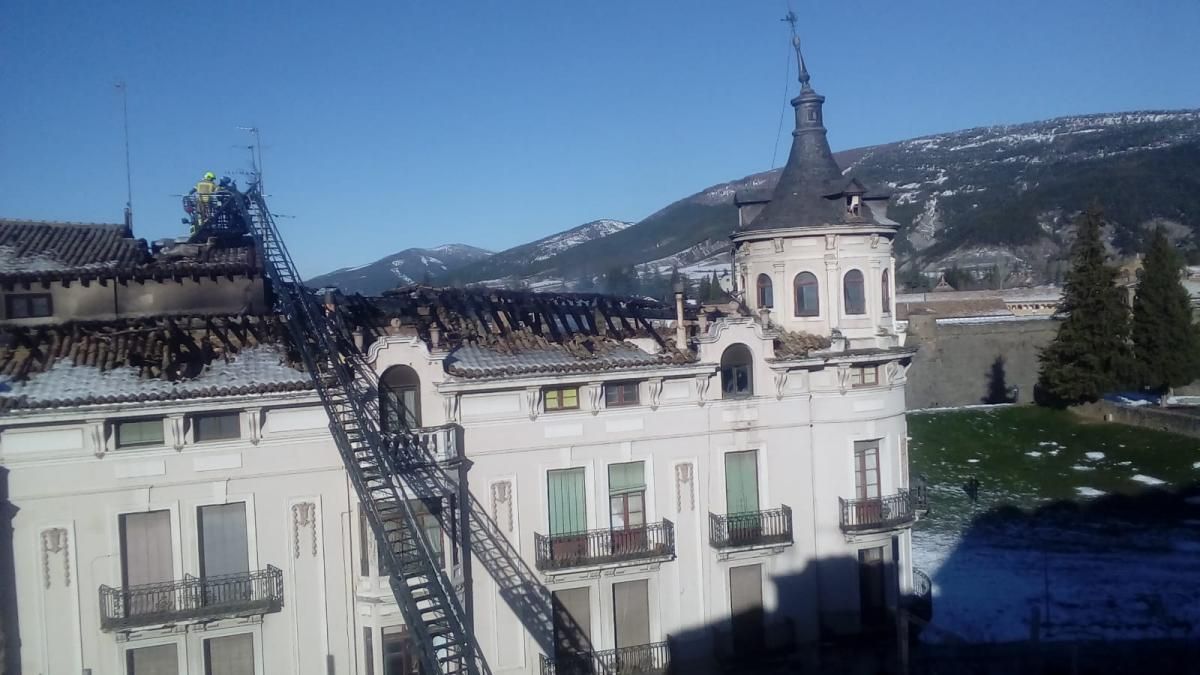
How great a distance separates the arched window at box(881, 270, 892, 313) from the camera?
25.0 meters

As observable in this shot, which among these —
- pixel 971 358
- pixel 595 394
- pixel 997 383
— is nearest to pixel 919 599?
pixel 595 394

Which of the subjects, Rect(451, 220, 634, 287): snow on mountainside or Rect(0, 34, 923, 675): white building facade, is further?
Rect(451, 220, 634, 287): snow on mountainside

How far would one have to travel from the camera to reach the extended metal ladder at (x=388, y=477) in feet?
55.3

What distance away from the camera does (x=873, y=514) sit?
2322 centimetres

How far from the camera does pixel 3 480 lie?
1728 cm

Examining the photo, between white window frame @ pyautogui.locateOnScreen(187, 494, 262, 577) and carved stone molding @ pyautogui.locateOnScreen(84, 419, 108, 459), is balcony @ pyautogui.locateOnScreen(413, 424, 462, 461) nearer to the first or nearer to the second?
white window frame @ pyautogui.locateOnScreen(187, 494, 262, 577)

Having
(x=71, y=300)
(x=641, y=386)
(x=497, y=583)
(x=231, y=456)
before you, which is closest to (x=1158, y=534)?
(x=641, y=386)

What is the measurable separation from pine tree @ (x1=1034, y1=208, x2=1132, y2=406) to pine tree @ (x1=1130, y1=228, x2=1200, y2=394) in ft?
2.74

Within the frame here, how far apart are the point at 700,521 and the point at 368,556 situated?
311 inches

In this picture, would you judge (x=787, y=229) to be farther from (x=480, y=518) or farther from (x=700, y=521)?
(x=480, y=518)

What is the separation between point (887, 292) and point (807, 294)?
2.39 metres

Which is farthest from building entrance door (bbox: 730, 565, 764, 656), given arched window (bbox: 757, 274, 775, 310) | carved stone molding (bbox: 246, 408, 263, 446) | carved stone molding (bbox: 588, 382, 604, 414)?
carved stone molding (bbox: 246, 408, 263, 446)

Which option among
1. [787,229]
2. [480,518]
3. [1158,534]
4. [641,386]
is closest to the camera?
[480,518]

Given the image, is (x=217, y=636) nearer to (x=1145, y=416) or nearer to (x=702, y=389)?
(x=702, y=389)
